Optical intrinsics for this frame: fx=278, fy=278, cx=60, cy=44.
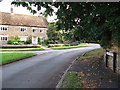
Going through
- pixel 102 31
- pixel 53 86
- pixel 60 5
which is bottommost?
pixel 53 86

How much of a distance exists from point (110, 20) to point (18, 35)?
5570 cm

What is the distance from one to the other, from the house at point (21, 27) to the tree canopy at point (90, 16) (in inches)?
1971

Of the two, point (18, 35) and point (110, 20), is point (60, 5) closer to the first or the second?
point (110, 20)

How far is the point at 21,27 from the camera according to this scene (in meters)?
65.2

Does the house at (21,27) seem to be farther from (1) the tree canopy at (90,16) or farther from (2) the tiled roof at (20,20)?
(1) the tree canopy at (90,16)

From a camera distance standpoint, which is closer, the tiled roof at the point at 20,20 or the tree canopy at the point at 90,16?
the tree canopy at the point at 90,16

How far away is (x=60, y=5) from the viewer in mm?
12164

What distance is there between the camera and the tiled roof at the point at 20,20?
209 feet

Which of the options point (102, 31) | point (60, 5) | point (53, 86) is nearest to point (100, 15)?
point (102, 31)

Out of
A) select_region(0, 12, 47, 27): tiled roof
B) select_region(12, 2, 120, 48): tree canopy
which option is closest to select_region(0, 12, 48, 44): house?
select_region(0, 12, 47, 27): tiled roof

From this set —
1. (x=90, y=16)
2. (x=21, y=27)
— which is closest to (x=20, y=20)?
(x=21, y=27)

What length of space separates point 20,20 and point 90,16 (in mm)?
56024

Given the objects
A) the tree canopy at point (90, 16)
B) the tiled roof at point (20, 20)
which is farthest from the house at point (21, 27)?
the tree canopy at point (90, 16)

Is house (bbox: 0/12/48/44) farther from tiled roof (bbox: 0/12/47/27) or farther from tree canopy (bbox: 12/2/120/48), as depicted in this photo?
tree canopy (bbox: 12/2/120/48)
